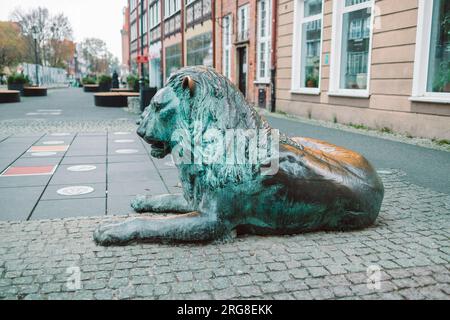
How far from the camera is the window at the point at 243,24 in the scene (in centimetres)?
1830

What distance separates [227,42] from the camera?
20719 millimetres

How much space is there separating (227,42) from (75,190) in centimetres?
1696

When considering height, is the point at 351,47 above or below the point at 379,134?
above

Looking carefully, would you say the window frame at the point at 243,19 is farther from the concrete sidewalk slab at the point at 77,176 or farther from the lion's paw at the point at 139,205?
the lion's paw at the point at 139,205

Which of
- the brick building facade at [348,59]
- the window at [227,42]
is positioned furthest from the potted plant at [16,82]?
the brick building facade at [348,59]

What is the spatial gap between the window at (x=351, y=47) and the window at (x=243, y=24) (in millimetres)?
6893

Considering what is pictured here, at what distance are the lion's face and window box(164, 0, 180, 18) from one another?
28.1 m

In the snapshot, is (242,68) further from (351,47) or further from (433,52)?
(433,52)

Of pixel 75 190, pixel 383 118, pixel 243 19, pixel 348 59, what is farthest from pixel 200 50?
pixel 75 190

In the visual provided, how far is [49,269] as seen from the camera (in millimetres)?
2779

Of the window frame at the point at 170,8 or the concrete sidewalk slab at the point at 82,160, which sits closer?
the concrete sidewalk slab at the point at 82,160

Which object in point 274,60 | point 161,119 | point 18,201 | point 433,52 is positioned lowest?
point 18,201

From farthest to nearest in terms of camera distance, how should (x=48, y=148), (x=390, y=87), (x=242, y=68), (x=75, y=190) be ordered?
(x=242, y=68) < (x=390, y=87) < (x=48, y=148) < (x=75, y=190)

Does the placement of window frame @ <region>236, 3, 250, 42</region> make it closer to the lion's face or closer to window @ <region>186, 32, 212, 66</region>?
window @ <region>186, 32, 212, 66</region>
